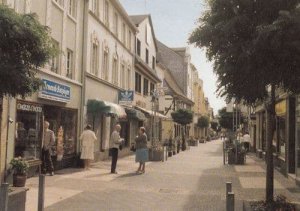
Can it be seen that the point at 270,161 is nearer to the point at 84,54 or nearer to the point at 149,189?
the point at 149,189

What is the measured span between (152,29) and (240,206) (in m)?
32.5

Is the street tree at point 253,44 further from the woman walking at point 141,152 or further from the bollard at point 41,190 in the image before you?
the woman walking at point 141,152

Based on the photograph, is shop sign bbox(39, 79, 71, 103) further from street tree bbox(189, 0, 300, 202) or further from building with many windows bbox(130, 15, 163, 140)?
building with many windows bbox(130, 15, 163, 140)

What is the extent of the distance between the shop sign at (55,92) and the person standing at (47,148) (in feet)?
3.21

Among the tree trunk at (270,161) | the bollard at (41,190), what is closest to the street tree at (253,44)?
the tree trunk at (270,161)

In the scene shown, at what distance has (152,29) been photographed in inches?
1686

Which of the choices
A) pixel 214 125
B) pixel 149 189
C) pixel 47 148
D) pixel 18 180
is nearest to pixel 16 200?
pixel 18 180

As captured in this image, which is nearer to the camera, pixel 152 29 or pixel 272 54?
pixel 272 54

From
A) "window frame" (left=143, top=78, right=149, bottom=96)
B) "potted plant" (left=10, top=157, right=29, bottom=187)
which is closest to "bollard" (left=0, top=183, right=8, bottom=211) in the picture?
"potted plant" (left=10, top=157, right=29, bottom=187)

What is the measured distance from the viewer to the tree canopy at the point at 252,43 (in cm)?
861

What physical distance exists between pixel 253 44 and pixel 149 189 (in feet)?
22.0

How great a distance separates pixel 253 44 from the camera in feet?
28.8

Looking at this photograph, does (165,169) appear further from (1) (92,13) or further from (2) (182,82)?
(2) (182,82)

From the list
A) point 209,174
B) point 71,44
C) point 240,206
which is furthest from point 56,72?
point 240,206
